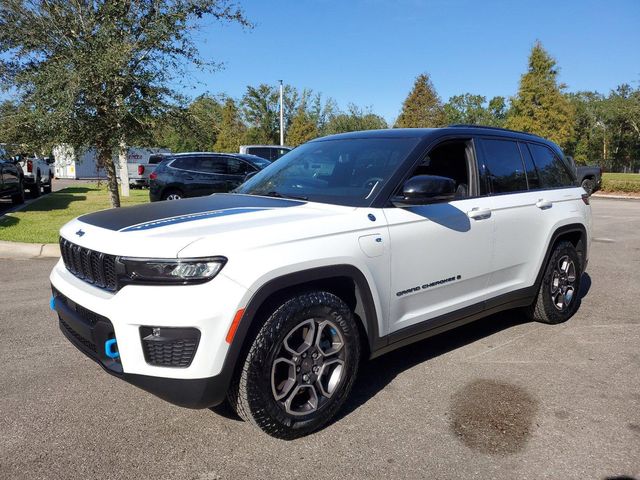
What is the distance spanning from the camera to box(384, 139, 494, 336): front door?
10.4ft

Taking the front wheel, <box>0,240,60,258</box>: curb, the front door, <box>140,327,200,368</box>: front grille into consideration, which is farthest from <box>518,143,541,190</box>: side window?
<box>0,240,60,258</box>: curb

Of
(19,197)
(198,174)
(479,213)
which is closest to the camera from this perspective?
(479,213)

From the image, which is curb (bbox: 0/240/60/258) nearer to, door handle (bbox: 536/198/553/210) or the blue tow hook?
the blue tow hook

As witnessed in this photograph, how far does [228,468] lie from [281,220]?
4.25ft

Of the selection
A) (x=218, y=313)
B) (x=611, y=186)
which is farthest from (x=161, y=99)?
(x=611, y=186)

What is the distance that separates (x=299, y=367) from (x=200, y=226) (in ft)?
3.05

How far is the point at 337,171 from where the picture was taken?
12.0ft

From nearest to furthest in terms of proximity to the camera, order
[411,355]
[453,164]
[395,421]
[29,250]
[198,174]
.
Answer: [395,421] < [453,164] < [411,355] < [29,250] < [198,174]

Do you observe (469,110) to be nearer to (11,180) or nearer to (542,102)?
(542,102)

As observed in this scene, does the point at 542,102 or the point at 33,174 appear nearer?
the point at 33,174

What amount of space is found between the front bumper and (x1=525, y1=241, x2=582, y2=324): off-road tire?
319 centimetres

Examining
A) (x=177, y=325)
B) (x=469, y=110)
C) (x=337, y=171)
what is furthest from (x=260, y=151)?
(x=469, y=110)

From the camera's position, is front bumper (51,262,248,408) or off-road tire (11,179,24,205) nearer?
front bumper (51,262,248,408)

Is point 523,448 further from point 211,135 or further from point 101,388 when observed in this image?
point 211,135
